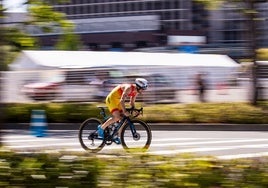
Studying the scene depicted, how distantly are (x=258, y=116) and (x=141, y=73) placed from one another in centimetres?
716

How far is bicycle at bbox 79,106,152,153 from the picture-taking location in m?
12.0

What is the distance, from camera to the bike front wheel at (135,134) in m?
11.9

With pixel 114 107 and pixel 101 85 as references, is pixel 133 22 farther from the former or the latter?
pixel 114 107

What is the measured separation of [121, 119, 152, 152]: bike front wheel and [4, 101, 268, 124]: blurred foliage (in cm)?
712

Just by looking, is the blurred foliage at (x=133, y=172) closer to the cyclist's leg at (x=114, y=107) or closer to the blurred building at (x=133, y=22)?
the cyclist's leg at (x=114, y=107)

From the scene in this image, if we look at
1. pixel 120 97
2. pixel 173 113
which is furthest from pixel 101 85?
pixel 120 97

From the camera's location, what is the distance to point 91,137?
12344 millimetres

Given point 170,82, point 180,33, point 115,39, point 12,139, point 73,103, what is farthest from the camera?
point 115,39

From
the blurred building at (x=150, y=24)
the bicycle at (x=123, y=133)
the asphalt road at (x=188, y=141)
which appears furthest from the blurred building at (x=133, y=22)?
the bicycle at (x=123, y=133)

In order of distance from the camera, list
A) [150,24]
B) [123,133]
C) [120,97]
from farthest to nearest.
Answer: [150,24] → [123,133] → [120,97]

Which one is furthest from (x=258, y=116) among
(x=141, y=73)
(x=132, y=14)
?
(x=132, y=14)

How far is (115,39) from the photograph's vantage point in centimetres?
10431

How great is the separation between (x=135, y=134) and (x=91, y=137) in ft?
3.16

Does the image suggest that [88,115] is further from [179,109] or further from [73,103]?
[179,109]
